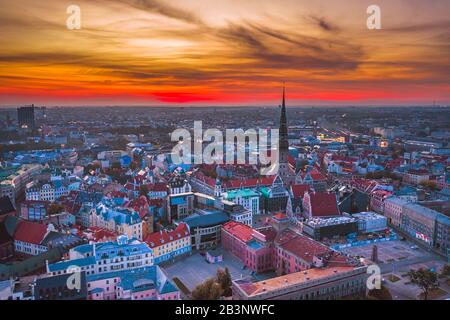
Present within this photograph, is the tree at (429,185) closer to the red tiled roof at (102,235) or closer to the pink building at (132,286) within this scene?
the red tiled roof at (102,235)

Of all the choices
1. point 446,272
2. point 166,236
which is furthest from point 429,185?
point 166,236

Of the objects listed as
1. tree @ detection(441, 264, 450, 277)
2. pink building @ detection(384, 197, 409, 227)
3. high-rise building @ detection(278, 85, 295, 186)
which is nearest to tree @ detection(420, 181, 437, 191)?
pink building @ detection(384, 197, 409, 227)

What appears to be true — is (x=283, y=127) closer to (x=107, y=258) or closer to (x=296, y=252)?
(x=296, y=252)

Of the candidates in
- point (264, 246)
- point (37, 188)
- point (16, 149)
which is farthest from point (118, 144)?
point (264, 246)

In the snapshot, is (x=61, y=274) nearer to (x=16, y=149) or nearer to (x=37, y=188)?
(x=37, y=188)

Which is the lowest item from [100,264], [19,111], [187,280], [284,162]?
[187,280]

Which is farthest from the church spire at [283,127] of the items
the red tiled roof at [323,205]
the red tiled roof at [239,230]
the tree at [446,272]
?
the tree at [446,272]
